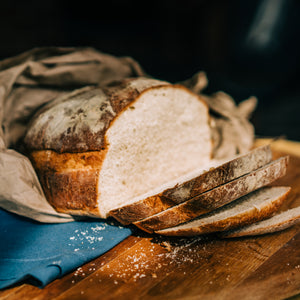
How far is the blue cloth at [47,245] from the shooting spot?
1472 mm

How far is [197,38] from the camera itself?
5.01m

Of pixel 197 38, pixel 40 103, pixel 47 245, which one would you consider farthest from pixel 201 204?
pixel 197 38

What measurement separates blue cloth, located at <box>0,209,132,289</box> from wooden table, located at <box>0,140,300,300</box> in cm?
6

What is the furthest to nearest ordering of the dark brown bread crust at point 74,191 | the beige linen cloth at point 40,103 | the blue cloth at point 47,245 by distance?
the beige linen cloth at point 40,103 < the dark brown bread crust at point 74,191 < the blue cloth at point 47,245

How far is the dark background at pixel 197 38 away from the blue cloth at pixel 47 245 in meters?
2.70

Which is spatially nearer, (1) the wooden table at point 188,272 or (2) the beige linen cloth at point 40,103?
(1) the wooden table at point 188,272

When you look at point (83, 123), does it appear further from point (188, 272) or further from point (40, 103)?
point (188, 272)

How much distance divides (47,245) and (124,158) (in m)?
0.70

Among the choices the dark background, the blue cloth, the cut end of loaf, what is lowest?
the blue cloth

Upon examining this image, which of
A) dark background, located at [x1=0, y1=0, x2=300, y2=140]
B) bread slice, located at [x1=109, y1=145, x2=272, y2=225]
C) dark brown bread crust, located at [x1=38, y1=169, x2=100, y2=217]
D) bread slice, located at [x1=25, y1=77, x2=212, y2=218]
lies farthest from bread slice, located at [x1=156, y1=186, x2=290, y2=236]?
dark background, located at [x1=0, y1=0, x2=300, y2=140]

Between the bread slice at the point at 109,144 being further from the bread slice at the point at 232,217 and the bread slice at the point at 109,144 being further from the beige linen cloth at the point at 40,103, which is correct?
the bread slice at the point at 232,217

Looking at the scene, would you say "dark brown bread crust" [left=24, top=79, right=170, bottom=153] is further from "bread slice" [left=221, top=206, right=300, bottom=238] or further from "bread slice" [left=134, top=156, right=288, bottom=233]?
"bread slice" [left=221, top=206, right=300, bottom=238]

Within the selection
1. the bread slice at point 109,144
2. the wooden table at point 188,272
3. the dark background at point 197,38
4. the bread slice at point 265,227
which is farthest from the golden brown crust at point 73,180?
the dark background at point 197,38

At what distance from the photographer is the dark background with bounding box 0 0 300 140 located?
3879 millimetres
